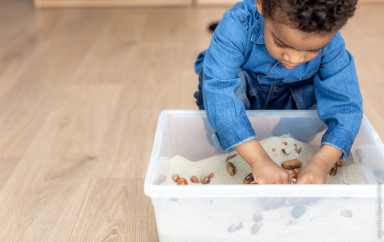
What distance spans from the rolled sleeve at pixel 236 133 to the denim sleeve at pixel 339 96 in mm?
148

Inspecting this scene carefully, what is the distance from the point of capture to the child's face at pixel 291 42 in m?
0.60

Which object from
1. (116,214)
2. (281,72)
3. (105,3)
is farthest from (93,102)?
(105,3)

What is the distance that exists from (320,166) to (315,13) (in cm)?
27

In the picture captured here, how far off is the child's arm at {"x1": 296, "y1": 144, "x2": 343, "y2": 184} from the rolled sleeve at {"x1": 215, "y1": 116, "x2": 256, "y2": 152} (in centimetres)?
11

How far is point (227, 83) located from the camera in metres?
0.75

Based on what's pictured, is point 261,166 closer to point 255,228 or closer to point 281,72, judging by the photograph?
point 255,228

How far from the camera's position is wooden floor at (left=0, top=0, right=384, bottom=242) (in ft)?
2.65

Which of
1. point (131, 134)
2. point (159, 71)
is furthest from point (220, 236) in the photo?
point (159, 71)

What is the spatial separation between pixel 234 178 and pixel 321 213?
220 millimetres

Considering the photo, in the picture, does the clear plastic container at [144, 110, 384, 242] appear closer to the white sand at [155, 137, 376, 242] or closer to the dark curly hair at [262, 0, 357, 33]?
the white sand at [155, 137, 376, 242]

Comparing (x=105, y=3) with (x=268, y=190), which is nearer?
(x=268, y=190)

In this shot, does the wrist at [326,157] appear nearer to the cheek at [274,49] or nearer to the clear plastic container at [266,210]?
the clear plastic container at [266,210]

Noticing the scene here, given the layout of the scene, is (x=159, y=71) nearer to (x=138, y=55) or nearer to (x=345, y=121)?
(x=138, y=55)

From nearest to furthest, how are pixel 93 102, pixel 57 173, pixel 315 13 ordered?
pixel 315 13 → pixel 57 173 → pixel 93 102
